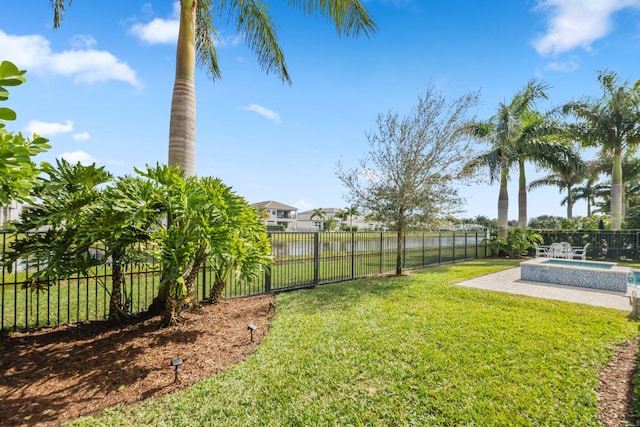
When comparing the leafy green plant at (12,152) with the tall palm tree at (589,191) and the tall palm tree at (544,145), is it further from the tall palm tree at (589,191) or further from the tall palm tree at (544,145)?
the tall palm tree at (589,191)

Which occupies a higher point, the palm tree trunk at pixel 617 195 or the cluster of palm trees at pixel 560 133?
the cluster of palm trees at pixel 560 133

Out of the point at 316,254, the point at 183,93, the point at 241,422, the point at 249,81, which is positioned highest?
the point at 249,81

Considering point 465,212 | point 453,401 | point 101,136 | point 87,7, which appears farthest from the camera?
point 465,212

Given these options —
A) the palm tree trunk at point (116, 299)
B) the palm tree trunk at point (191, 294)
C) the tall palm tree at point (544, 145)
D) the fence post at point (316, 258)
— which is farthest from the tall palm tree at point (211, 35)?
the tall palm tree at point (544, 145)

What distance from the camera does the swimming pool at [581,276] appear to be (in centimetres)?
778

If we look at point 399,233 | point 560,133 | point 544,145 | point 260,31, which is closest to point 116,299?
point 260,31

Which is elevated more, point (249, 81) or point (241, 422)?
point (249, 81)

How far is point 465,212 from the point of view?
9430mm

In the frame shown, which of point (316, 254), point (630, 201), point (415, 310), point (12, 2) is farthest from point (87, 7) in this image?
point (630, 201)

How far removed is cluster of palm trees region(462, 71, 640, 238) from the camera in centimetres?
1506

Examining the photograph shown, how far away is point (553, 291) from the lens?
7.60m

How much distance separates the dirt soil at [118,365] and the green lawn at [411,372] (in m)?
0.19

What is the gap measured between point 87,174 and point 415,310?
20.0ft

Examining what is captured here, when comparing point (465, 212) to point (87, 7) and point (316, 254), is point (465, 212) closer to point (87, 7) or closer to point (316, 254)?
point (316, 254)
